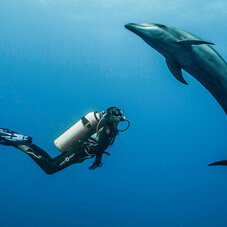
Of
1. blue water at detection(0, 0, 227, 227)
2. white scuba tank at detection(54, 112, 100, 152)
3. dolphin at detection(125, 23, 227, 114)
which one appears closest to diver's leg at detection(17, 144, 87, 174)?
white scuba tank at detection(54, 112, 100, 152)

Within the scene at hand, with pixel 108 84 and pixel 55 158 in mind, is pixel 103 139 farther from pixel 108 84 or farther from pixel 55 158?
pixel 108 84

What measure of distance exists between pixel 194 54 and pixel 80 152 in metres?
3.20

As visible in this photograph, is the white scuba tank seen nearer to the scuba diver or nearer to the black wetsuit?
the scuba diver

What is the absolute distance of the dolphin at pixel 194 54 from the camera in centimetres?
333

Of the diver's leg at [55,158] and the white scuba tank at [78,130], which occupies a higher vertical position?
the white scuba tank at [78,130]

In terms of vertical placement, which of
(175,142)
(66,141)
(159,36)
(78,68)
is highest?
(78,68)

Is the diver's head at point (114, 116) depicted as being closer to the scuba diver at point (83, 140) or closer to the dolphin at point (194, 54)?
the scuba diver at point (83, 140)

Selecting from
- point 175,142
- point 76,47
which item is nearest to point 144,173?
point 175,142

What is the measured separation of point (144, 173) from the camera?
60125 millimetres

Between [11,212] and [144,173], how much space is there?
3598 centimetres

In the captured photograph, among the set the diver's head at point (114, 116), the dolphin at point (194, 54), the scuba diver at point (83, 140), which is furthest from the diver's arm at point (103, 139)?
the dolphin at point (194, 54)

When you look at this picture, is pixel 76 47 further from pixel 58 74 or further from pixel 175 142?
pixel 175 142

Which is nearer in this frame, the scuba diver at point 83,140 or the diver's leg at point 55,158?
the scuba diver at point 83,140

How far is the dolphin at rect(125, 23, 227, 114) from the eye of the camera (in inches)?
131
